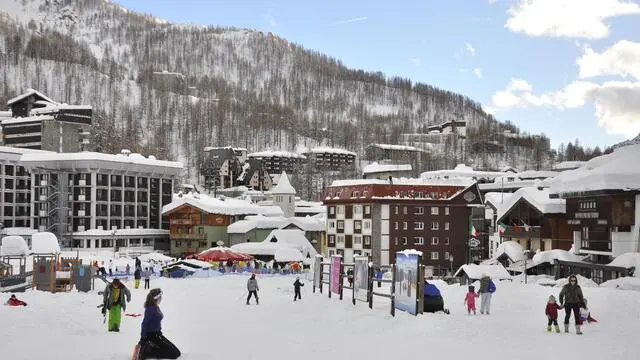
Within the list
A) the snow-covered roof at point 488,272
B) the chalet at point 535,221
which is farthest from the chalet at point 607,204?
the chalet at point 535,221

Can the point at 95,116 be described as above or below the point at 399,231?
above

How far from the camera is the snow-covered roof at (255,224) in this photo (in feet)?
282

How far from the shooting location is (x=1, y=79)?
19888 cm

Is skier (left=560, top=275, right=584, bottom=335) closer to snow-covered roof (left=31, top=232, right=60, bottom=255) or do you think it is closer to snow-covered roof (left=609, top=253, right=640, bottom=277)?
snow-covered roof (left=609, top=253, right=640, bottom=277)

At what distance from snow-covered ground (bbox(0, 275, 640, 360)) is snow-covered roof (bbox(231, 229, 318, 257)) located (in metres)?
45.3

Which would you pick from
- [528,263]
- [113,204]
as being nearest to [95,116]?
[113,204]

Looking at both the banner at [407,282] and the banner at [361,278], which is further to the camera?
the banner at [361,278]

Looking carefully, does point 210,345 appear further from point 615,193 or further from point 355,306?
point 615,193

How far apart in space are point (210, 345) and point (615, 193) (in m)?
37.3

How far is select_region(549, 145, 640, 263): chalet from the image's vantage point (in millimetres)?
45594

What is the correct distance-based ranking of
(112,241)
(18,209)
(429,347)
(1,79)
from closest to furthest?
(429,347), (112,241), (18,209), (1,79)

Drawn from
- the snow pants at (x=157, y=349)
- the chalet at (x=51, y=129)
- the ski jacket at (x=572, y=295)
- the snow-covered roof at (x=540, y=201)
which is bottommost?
the snow pants at (x=157, y=349)

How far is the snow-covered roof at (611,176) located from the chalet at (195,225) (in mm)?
46948

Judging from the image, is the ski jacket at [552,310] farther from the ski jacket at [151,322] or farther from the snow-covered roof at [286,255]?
the snow-covered roof at [286,255]
